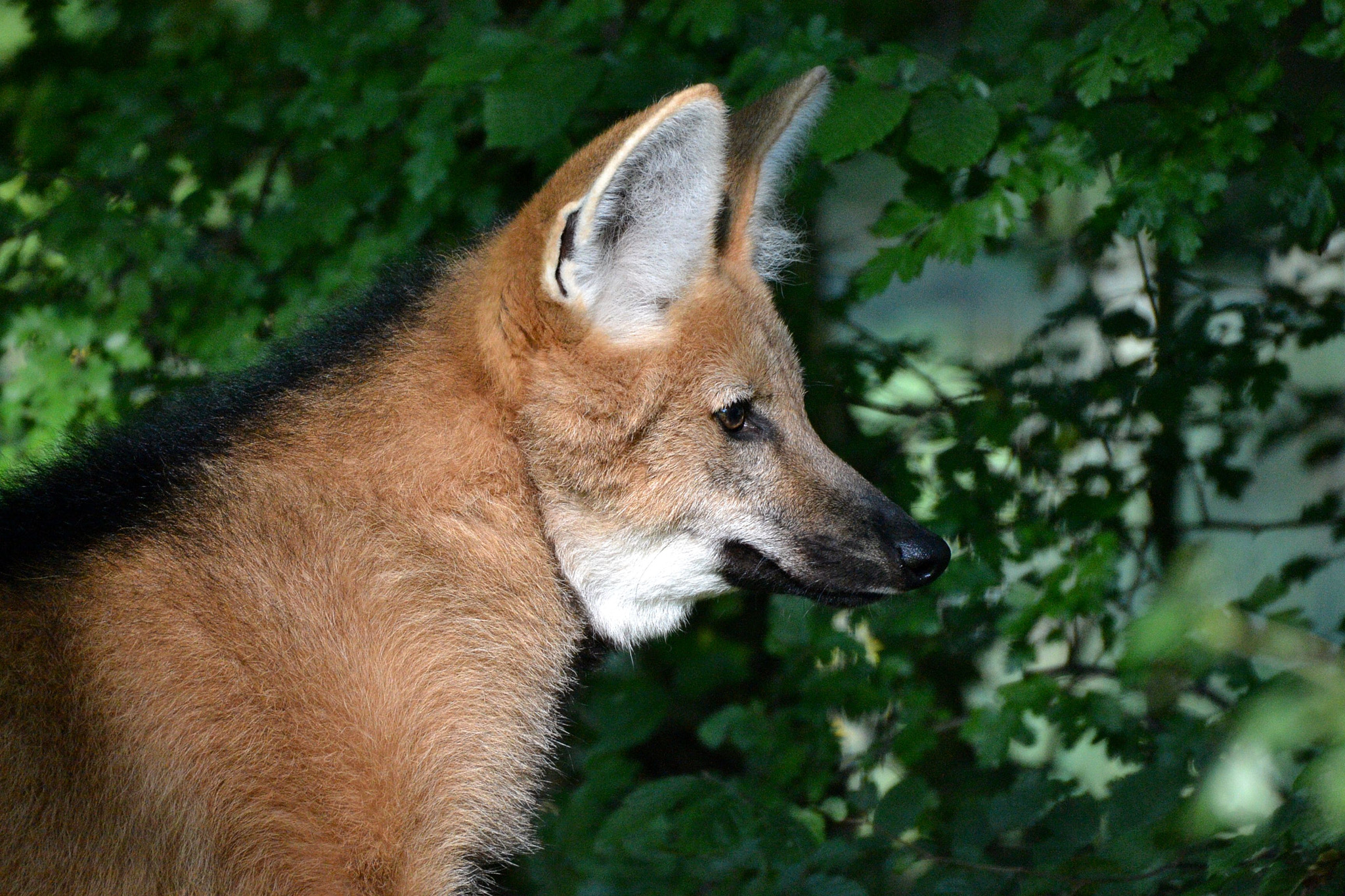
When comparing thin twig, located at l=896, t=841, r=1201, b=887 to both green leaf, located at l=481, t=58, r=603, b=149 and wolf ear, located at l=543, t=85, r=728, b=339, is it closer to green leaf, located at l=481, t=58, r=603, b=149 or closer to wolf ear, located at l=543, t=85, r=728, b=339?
wolf ear, located at l=543, t=85, r=728, b=339

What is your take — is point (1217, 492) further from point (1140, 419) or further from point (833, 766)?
point (833, 766)

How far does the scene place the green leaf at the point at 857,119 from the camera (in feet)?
8.41

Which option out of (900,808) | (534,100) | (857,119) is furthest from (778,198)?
(900,808)

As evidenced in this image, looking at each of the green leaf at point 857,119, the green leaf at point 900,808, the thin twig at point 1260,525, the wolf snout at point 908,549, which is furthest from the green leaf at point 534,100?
the thin twig at point 1260,525

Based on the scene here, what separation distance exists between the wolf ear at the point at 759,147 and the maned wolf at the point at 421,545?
0.04 ft

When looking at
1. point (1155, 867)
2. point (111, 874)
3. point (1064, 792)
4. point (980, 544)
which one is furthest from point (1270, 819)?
point (111, 874)

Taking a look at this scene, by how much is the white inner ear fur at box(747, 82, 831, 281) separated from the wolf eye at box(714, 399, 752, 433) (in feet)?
2.00

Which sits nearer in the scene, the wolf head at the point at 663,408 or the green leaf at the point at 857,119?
the wolf head at the point at 663,408

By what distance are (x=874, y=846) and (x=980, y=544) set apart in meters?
1.01

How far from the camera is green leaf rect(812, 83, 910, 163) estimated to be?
2562 millimetres

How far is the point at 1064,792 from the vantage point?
268 cm

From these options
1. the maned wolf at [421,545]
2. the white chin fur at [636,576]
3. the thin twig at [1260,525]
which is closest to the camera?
the maned wolf at [421,545]

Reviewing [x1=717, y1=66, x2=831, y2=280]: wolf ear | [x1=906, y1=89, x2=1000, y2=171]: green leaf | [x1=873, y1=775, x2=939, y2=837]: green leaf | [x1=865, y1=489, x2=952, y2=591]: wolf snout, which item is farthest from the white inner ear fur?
[x1=873, y1=775, x2=939, y2=837]: green leaf

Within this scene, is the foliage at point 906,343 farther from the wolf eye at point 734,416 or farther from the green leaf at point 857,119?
the wolf eye at point 734,416
